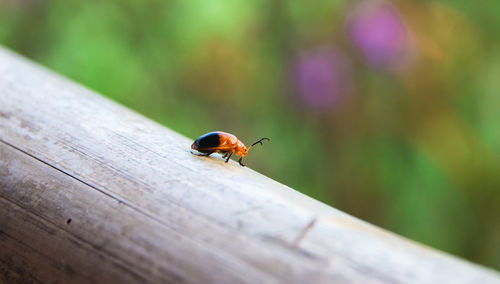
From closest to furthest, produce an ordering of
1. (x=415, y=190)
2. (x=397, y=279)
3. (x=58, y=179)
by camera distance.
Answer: (x=397, y=279) → (x=58, y=179) → (x=415, y=190)

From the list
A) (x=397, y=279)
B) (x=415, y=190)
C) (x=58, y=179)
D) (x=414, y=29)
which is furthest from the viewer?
(x=414, y=29)

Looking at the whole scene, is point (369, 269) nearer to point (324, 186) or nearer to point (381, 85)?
point (324, 186)

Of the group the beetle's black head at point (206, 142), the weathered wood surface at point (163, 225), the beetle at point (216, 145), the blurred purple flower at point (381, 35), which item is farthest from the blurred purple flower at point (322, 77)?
the weathered wood surface at point (163, 225)

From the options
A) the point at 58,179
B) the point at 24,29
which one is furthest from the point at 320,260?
the point at 24,29

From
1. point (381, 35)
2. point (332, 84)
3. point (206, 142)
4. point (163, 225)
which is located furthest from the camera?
point (332, 84)

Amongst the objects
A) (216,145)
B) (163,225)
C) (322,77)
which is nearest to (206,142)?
(216,145)

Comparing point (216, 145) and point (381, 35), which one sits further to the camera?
point (381, 35)

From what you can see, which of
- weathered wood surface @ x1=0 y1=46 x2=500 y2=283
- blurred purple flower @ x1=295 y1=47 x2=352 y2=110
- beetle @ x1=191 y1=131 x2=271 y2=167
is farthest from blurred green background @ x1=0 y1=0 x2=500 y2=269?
weathered wood surface @ x1=0 y1=46 x2=500 y2=283

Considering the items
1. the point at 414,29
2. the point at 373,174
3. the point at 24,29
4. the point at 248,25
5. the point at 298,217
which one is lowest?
the point at 24,29

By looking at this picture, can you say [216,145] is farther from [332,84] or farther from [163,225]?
[332,84]
